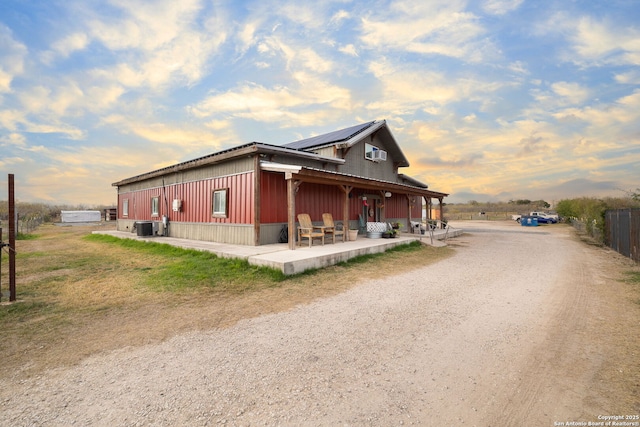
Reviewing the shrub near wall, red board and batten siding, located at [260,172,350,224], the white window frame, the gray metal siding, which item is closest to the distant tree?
the shrub near wall

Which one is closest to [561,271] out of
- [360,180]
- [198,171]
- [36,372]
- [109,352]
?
[360,180]

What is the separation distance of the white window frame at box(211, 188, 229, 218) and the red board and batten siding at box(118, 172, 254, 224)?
12 cm

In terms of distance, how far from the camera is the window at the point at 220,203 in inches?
418

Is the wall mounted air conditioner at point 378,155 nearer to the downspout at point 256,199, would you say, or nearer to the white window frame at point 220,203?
the downspout at point 256,199

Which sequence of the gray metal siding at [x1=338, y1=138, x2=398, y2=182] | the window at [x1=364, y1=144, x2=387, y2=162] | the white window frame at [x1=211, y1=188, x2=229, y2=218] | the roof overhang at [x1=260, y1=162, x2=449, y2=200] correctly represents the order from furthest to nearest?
the window at [x1=364, y1=144, x2=387, y2=162]
the gray metal siding at [x1=338, y1=138, x2=398, y2=182]
the white window frame at [x1=211, y1=188, x2=229, y2=218]
the roof overhang at [x1=260, y1=162, x2=449, y2=200]

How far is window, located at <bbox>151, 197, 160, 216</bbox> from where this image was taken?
15.1 meters

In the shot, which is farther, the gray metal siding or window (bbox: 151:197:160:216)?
window (bbox: 151:197:160:216)

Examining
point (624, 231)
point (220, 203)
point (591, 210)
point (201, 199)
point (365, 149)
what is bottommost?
point (624, 231)

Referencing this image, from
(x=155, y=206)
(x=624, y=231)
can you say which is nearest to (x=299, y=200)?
(x=155, y=206)

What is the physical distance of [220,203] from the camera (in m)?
10.9

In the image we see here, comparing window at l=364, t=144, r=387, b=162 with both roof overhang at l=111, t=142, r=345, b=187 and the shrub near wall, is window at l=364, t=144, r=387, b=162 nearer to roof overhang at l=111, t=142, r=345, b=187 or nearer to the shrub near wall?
roof overhang at l=111, t=142, r=345, b=187

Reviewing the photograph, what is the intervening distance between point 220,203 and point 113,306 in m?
6.43

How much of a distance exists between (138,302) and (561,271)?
9.98m

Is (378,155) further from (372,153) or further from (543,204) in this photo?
(543,204)
